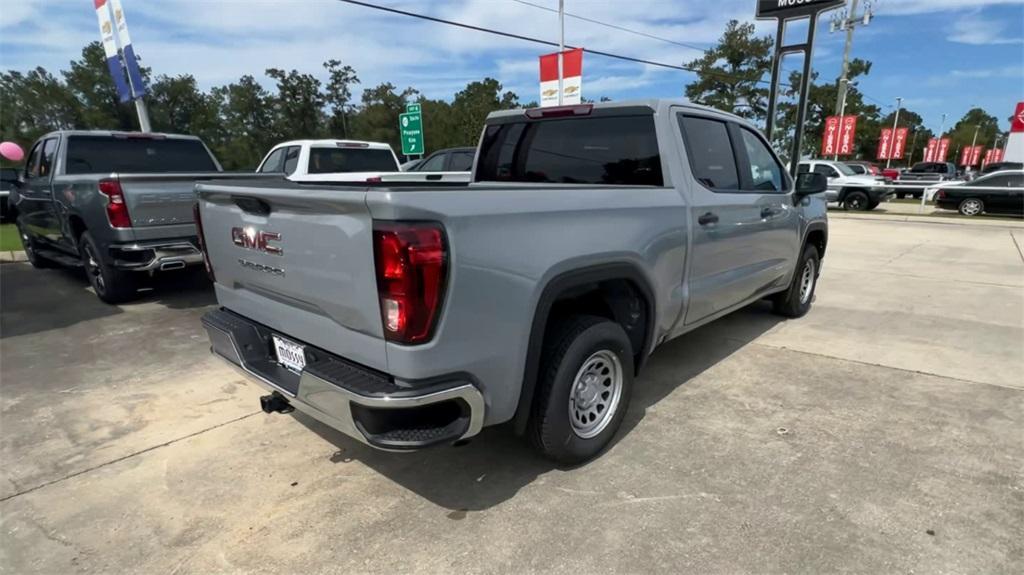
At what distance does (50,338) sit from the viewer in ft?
16.4

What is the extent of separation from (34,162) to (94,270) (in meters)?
2.86

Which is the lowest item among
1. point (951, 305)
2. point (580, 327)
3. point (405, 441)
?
point (951, 305)

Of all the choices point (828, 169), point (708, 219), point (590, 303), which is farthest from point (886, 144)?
point (590, 303)

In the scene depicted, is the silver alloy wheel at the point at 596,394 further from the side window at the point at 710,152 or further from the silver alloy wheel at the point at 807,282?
the silver alloy wheel at the point at 807,282

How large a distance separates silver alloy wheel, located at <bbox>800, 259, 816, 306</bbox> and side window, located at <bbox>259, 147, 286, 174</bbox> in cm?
824

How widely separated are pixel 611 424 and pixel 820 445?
120 centimetres

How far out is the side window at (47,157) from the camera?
6625mm

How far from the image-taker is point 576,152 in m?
3.62


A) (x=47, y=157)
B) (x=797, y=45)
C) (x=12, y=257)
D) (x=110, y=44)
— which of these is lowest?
(x=12, y=257)

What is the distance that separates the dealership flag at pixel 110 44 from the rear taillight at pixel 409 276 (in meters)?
12.8

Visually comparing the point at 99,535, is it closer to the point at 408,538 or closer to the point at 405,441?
the point at 408,538

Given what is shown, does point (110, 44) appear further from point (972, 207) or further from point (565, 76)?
point (972, 207)

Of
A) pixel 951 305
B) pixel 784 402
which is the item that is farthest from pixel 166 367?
pixel 951 305

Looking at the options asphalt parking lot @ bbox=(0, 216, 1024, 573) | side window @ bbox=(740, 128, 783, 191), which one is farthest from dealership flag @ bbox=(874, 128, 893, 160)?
side window @ bbox=(740, 128, 783, 191)
